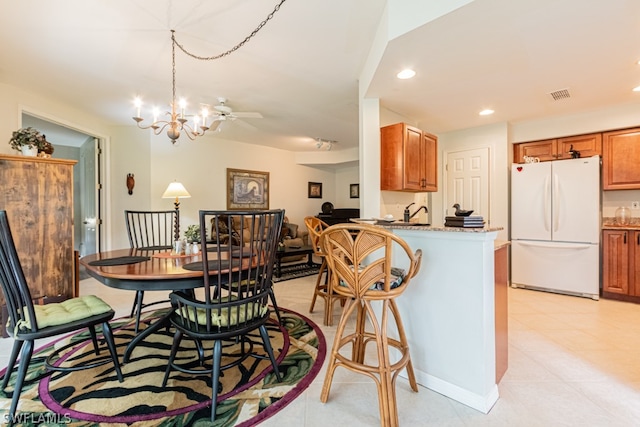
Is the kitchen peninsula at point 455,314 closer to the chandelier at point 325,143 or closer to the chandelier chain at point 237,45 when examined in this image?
the chandelier chain at point 237,45

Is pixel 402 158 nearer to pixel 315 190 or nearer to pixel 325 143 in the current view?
pixel 325 143

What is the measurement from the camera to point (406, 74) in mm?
2574

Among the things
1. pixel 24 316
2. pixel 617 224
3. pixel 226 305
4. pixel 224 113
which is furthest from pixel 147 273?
pixel 617 224

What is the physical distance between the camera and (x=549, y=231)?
3844 millimetres

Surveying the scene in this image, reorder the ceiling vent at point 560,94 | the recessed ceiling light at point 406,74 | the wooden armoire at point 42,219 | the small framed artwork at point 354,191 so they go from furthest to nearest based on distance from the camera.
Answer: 1. the small framed artwork at point 354,191
2. the ceiling vent at point 560,94
3. the wooden armoire at point 42,219
4. the recessed ceiling light at point 406,74

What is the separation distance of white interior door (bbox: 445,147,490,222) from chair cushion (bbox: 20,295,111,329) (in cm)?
447

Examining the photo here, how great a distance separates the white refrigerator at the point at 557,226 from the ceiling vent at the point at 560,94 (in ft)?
3.05

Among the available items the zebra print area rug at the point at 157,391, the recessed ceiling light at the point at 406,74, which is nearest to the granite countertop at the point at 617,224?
the recessed ceiling light at the point at 406,74

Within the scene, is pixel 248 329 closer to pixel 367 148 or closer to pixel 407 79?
pixel 367 148

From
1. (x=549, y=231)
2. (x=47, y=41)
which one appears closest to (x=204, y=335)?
(x=47, y=41)

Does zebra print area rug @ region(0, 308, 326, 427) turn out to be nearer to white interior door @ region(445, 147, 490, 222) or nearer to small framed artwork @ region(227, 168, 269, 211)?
white interior door @ region(445, 147, 490, 222)

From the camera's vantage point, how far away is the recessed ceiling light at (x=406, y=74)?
252 cm

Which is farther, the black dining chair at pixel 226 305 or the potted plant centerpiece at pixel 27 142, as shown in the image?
the potted plant centerpiece at pixel 27 142

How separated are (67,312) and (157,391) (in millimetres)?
728
